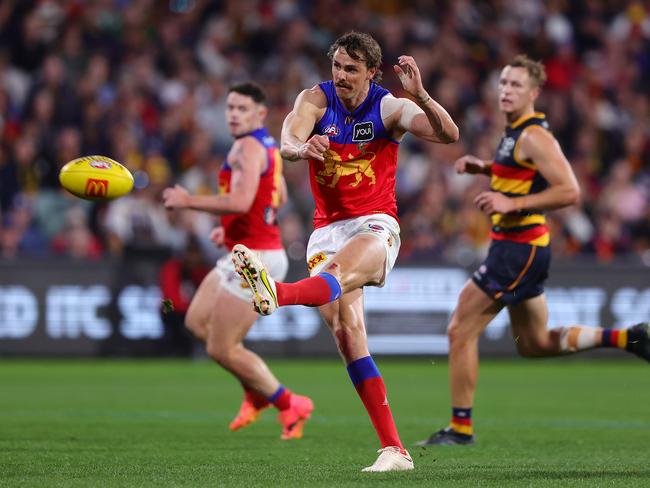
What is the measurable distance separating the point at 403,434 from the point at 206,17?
12689mm

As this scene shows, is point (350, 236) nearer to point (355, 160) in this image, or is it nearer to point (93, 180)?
point (355, 160)

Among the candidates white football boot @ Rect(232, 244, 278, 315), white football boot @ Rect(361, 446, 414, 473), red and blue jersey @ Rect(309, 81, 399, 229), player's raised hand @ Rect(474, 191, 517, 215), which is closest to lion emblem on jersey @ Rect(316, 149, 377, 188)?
red and blue jersey @ Rect(309, 81, 399, 229)

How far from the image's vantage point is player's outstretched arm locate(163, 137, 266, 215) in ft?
29.1

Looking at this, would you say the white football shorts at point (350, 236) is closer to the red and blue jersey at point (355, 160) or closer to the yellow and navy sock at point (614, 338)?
the red and blue jersey at point (355, 160)

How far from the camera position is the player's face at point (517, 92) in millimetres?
9078

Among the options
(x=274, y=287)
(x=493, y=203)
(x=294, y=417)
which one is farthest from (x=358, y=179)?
(x=294, y=417)

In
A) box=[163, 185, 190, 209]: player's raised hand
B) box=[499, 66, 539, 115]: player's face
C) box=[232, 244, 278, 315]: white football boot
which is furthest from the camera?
box=[499, 66, 539, 115]: player's face

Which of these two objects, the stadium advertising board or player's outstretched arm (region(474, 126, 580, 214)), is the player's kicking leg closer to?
player's outstretched arm (region(474, 126, 580, 214))

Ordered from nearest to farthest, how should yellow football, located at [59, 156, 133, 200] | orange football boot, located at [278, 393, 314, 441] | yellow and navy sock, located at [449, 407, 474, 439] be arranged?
yellow football, located at [59, 156, 133, 200] < yellow and navy sock, located at [449, 407, 474, 439] < orange football boot, located at [278, 393, 314, 441]

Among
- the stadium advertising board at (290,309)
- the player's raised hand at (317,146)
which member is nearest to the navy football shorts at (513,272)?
the player's raised hand at (317,146)

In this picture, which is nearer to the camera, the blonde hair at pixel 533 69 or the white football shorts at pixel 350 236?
the white football shorts at pixel 350 236

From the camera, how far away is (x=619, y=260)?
56.1 ft

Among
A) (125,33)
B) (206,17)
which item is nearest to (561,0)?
(206,17)

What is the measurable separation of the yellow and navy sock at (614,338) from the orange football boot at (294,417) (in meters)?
2.22
